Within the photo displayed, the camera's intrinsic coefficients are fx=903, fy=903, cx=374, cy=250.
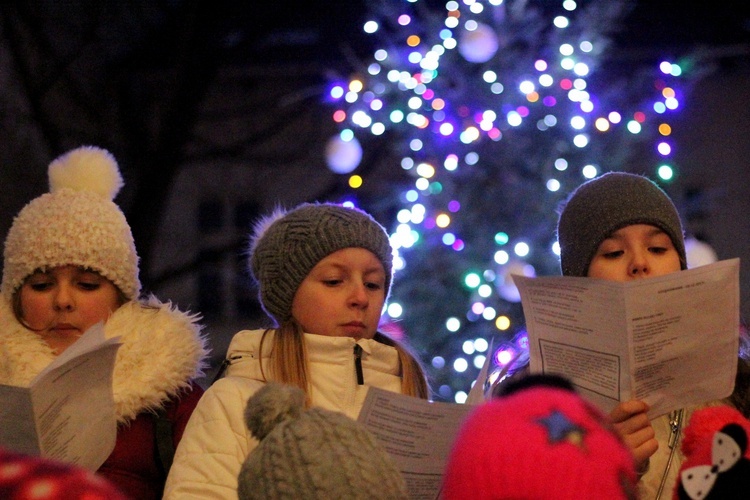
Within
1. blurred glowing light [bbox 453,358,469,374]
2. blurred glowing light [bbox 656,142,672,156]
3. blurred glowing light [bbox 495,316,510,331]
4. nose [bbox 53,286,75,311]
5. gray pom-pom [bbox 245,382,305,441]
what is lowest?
blurred glowing light [bbox 453,358,469,374]

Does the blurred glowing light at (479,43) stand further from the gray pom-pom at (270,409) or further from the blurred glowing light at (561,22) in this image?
the gray pom-pom at (270,409)

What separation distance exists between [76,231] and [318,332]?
0.83 m

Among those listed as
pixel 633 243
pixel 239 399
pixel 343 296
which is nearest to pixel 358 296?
pixel 343 296

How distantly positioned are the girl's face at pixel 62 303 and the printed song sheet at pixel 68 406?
535 mm

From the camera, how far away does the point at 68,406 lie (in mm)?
2150

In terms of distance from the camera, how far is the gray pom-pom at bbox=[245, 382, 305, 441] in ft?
5.02

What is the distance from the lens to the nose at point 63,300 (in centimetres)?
271

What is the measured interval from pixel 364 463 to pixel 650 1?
1064cm

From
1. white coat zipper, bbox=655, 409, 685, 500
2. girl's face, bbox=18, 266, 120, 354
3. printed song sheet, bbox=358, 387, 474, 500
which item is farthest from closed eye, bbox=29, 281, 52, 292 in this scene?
white coat zipper, bbox=655, 409, 685, 500

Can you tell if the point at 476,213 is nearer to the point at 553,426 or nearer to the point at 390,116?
the point at 390,116

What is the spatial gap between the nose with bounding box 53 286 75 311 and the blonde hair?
61cm

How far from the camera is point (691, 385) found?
2123 mm

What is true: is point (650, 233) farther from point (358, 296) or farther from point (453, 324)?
point (453, 324)

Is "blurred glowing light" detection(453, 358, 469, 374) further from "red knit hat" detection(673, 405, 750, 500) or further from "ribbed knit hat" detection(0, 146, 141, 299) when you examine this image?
"red knit hat" detection(673, 405, 750, 500)
